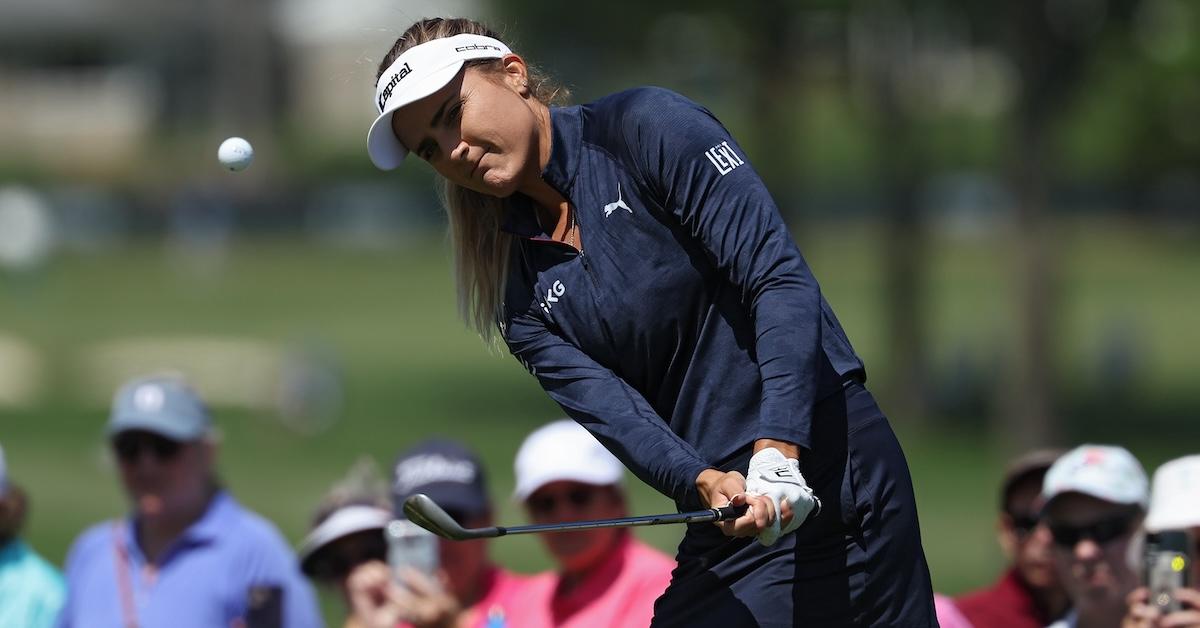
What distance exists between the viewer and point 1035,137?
18.6 meters

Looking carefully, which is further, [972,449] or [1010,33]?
[972,449]

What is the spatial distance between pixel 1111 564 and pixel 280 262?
47.8 metres

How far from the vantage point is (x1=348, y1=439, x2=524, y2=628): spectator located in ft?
18.2

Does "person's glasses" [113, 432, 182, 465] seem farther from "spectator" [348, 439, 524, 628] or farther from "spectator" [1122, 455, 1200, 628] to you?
"spectator" [1122, 455, 1200, 628]

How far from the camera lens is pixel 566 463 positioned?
5707 millimetres

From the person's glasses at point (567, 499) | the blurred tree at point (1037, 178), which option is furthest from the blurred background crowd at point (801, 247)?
the person's glasses at point (567, 499)

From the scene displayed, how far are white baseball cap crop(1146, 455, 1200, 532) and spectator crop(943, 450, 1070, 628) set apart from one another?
0.43 meters

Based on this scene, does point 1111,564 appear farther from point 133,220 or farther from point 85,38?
point 85,38

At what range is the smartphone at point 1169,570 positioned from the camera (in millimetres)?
4504

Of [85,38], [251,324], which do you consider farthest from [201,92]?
[251,324]

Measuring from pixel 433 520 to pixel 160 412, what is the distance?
2.94m

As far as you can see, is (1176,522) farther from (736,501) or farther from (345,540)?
(345,540)

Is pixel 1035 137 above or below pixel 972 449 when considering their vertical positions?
above

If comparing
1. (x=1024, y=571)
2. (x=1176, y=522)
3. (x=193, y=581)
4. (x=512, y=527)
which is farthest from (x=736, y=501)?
(x=193, y=581)
